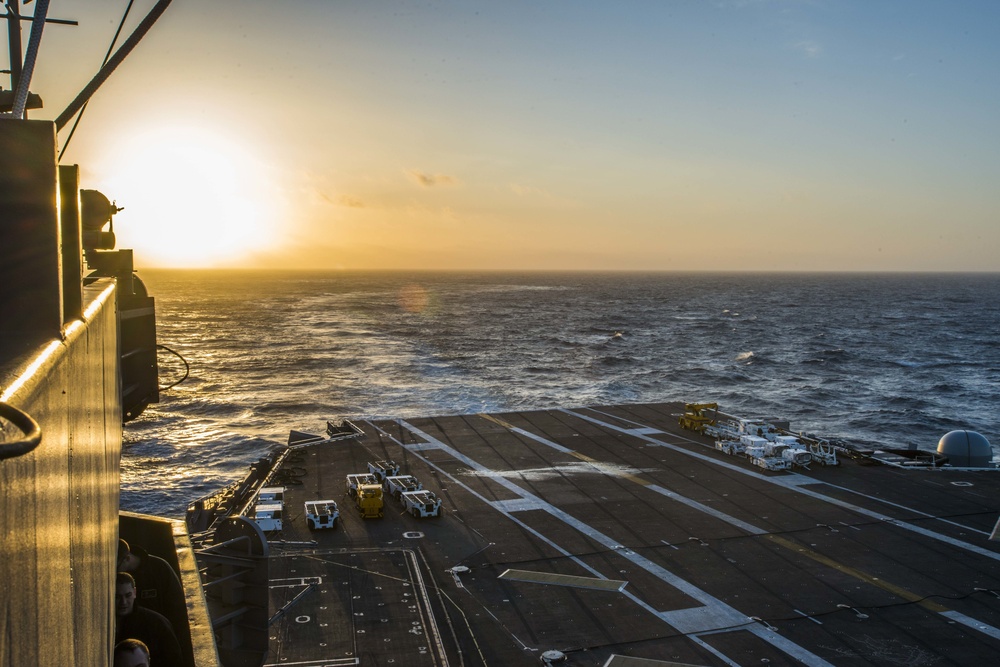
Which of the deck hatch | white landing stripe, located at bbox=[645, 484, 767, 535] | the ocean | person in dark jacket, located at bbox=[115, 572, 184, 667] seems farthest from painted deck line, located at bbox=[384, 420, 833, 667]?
the ocean

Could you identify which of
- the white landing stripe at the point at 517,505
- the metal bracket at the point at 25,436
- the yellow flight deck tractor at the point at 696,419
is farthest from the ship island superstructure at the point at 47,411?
the yellow flight deck tractor at the point at 696,419

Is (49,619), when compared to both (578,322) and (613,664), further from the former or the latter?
(578,322)

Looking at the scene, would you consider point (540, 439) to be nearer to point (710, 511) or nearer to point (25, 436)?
point (710, 511)

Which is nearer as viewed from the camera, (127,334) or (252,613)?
(127,334)

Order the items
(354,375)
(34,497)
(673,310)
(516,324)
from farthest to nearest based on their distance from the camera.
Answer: (673,310), (516,324), (354,375), (34,497)

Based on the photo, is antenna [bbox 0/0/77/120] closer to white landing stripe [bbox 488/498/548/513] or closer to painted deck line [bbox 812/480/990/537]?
white landing stripe [bbox 488/498/548/513]

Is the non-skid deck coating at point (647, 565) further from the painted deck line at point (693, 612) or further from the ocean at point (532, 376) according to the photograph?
the ocean at point (532, 376)

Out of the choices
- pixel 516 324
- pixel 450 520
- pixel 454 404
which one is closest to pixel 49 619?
pixel 450 520
